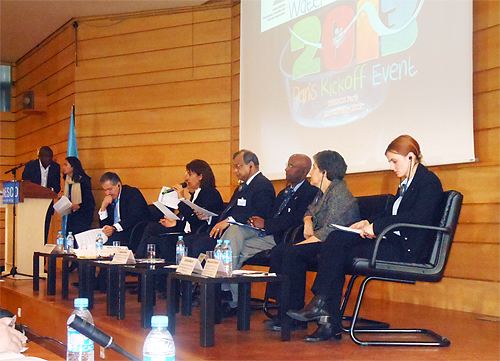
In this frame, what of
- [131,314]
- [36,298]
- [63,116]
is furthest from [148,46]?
[131,314]

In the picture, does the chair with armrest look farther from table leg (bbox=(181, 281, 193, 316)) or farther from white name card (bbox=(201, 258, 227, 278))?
table leg (bbox=(181, 281, 193, 316))

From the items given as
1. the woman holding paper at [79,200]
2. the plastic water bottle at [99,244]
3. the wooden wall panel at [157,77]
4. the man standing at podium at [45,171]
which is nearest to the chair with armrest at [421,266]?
the plastic water bottle at [99,244]

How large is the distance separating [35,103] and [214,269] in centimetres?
579

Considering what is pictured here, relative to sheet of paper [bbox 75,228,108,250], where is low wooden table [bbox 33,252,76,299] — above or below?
below

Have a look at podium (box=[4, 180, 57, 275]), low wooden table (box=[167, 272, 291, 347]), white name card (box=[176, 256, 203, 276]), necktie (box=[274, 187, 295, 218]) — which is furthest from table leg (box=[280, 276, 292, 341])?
podium (box=[4, 180, 57, 275])

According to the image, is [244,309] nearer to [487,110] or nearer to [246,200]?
[246,200]

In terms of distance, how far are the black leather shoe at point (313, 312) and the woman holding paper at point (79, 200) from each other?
3665 mm

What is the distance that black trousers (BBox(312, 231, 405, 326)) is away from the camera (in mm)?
2619

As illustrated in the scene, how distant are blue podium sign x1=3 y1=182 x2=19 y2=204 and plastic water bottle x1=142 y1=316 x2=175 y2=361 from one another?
4.41 m

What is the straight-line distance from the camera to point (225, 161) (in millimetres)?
5809

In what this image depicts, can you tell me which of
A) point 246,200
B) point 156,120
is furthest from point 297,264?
point 156,120

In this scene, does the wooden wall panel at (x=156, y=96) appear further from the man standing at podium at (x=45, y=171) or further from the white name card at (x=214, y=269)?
the white name card at (x=214, y=269)

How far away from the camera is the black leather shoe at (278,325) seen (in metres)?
2.96

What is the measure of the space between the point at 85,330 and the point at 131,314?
2641 mm
